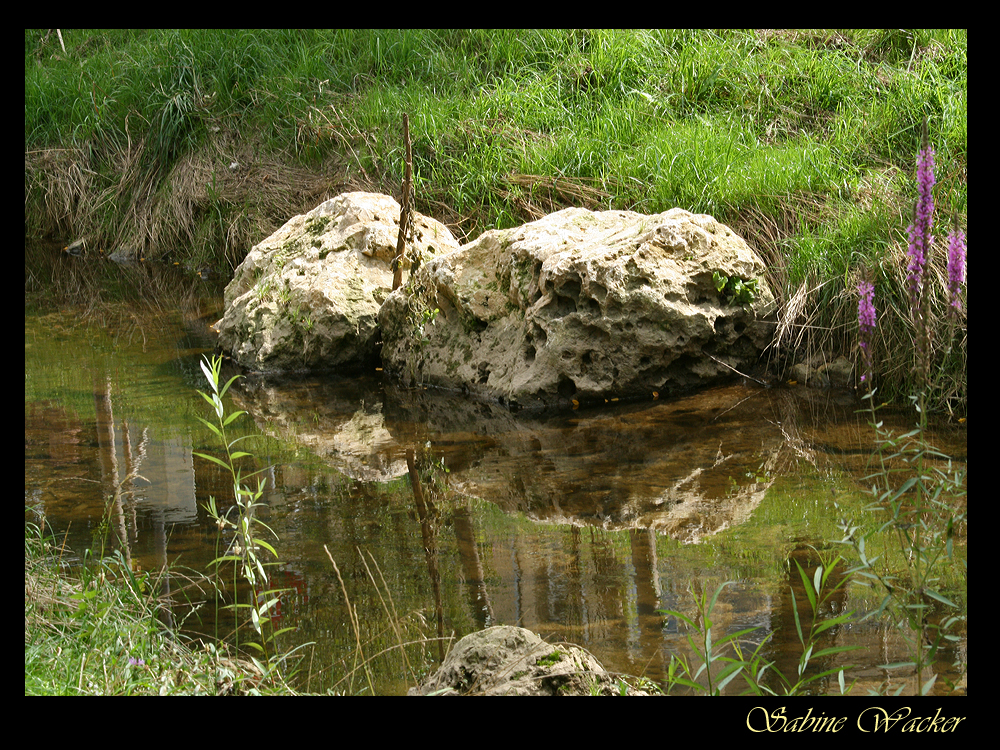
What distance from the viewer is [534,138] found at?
29.1 ft

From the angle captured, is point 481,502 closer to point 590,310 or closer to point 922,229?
point 590,310

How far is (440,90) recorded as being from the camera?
1032cm

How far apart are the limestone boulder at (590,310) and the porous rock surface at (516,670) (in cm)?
325

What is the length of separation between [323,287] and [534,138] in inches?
124

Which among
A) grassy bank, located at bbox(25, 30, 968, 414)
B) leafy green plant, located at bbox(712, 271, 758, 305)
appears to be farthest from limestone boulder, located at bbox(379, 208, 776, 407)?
grassy bank, located at bbox(25, 30, 968, 414)

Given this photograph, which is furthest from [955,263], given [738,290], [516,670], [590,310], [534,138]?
[534,138]

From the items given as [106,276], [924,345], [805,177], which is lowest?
[106,276]

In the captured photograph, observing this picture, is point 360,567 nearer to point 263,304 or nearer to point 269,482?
point 269,482

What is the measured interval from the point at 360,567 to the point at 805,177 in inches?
194

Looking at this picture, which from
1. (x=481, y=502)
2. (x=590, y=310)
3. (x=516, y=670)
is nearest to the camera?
(x=516, y=670)

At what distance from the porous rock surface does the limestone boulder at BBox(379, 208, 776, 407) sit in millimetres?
3253

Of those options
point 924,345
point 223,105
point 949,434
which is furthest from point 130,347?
point 924,345

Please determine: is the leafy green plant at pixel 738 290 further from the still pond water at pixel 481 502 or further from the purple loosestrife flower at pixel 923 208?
the purple loosestrife flower at pixel 923 208

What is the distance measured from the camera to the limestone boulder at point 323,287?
270 inches
